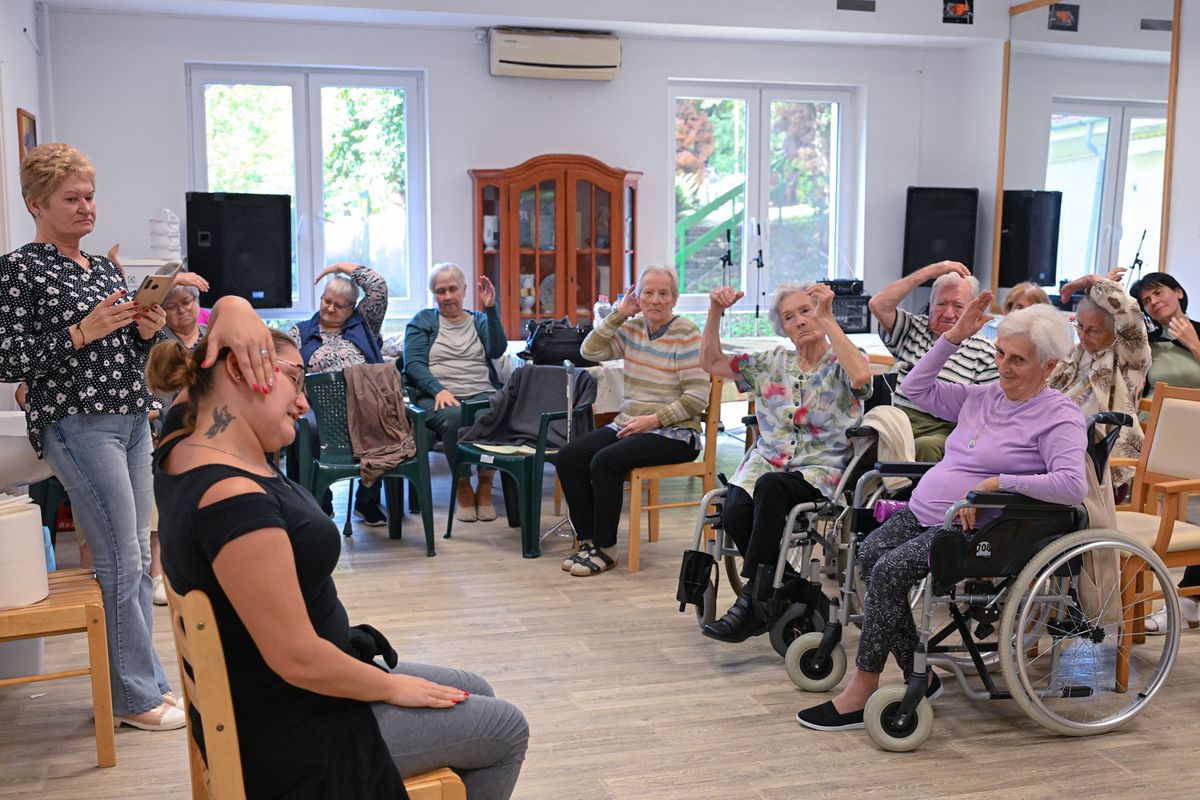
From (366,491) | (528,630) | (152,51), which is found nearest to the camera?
(528,630)

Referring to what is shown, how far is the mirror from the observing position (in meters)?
7.12

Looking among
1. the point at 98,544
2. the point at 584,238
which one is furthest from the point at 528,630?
the point at 584,238

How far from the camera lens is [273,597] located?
162 centimetres

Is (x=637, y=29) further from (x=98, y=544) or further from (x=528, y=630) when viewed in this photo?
(x=98, y=544)

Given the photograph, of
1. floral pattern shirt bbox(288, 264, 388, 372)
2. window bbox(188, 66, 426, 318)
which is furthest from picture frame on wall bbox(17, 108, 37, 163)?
floral pattern shirt bbox(288, 264, 388, 372)

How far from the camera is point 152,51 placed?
694 centimetres

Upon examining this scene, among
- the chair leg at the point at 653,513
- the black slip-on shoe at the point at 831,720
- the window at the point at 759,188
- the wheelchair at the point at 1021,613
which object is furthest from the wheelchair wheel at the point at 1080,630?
the window at the point at 759,188

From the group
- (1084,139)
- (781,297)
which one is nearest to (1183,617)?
(781,297)

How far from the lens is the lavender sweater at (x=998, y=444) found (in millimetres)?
2938

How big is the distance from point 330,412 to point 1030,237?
527 cm

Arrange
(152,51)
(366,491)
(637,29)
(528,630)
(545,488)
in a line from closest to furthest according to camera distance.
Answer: (528,630)
(366,491)
(545,488)
(152,51)
(637,29)

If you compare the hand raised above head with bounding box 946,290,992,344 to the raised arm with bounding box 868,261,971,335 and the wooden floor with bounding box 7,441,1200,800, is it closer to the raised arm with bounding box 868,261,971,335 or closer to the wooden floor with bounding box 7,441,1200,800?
the raised arm with bounding box 868,261,971,335

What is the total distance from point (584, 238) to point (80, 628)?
5.13 m

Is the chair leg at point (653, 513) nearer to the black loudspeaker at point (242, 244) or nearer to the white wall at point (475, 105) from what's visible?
the white wall at point (475, 105)
